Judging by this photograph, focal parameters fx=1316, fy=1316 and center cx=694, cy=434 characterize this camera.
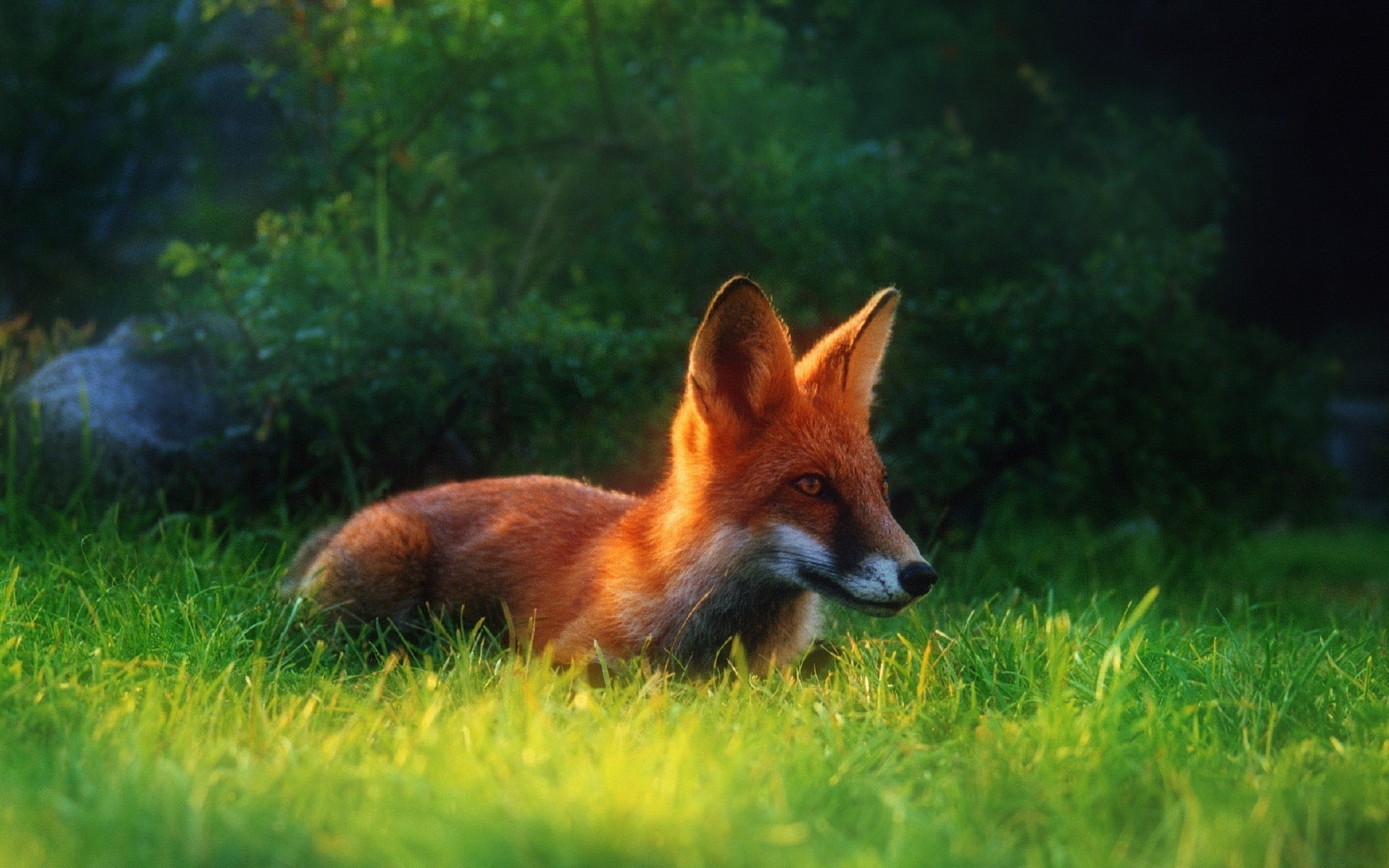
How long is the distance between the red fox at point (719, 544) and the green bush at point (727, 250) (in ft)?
5.36

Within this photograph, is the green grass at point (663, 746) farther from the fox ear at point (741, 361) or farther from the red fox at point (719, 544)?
the fox ear at point (741, 361)

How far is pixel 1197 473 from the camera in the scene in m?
7.52

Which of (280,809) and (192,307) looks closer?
(280,809)

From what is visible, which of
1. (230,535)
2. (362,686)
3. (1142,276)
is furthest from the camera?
(1142,276)

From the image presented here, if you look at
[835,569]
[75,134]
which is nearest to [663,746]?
[835,569]

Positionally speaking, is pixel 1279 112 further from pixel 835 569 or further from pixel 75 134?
pixel 75 134

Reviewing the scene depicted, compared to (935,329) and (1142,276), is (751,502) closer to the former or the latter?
(935,329)

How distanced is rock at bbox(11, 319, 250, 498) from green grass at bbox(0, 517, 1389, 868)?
4.63 ft

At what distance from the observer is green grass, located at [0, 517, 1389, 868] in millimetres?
2578

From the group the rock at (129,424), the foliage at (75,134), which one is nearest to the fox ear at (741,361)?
the rock at (129,424)

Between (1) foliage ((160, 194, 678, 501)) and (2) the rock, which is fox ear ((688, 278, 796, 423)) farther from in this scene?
(2) the rock

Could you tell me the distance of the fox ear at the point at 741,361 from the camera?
4348mm

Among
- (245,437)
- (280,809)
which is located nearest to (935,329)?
(245,437)

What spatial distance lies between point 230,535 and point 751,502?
10.6 ft
